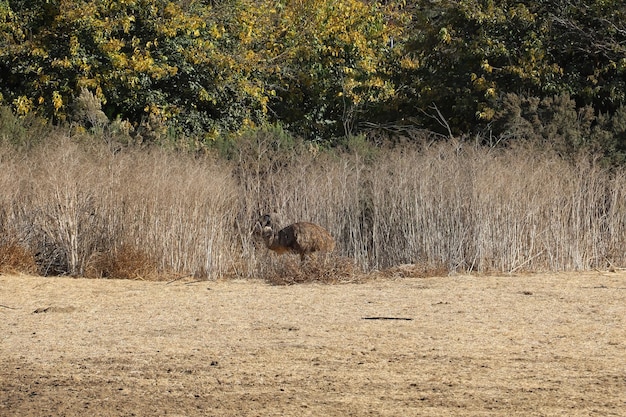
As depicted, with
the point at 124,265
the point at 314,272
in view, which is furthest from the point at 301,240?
the point at 124,265

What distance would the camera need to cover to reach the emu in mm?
12742

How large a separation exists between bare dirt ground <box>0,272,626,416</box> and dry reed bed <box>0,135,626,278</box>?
957 millimetres

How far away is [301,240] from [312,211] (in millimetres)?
1723

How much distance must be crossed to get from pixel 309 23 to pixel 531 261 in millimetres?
14543

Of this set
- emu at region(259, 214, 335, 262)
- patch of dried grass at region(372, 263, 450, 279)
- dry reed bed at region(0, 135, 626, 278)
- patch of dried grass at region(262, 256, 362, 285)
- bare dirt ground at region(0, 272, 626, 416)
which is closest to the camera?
bare dirt ground at region(0, 272, 626, 416)

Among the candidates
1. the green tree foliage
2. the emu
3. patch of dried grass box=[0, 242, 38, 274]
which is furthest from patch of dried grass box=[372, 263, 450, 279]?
the green tree foliage

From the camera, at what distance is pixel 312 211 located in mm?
14414

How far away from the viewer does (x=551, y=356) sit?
8195 millimetres

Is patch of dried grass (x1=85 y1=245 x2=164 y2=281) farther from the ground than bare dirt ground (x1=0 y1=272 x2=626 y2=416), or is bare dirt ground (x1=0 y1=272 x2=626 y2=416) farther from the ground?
patch of dried grass (x1=85 y1=245 x2=164 y2=281)

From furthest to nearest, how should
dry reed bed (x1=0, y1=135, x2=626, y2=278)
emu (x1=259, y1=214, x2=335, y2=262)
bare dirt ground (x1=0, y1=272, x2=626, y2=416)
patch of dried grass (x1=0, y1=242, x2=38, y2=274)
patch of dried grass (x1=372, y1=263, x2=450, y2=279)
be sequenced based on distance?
dry reed bed (x1=0, y1=135, x2=626, y2=278) → patch of dried grass (x1=0, y1=242, x2=38, y2=274) → patch of dried grass (x1=372, y1=263, x2=450, y2=279) → emu (x1=259, y1=214, x2=335, y2=262) → bare dirt ground (x1=0, y1=272, x2=626, y2=416)

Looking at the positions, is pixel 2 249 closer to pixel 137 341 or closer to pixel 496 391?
pixel 137 341

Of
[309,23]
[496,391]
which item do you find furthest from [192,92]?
[496,391]

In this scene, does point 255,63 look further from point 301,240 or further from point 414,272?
point 301,240

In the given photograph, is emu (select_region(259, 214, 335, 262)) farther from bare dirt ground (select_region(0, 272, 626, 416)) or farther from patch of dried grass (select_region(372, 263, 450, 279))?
patch of dried grass (select_region(372, 263, 450, 279))
